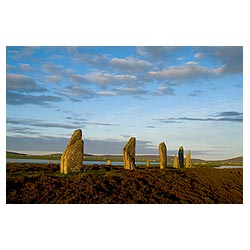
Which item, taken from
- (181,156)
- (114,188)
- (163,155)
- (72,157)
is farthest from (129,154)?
(181,156)

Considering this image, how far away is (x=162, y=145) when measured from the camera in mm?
13508

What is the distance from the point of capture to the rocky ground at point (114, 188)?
8469mm

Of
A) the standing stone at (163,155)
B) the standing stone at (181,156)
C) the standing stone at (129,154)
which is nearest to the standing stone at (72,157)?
the standing stone at (129,154)

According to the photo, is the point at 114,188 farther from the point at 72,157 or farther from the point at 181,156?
the point at 181,156

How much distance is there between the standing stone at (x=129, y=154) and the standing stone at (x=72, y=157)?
6.64 feet

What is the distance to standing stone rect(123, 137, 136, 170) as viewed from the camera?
38.6ft

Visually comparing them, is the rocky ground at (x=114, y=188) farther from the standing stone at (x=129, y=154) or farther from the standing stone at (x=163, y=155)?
the standing stone at (x=163, y=155)

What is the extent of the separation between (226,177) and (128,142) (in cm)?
351

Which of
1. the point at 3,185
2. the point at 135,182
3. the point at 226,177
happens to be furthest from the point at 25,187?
the point at 226,177

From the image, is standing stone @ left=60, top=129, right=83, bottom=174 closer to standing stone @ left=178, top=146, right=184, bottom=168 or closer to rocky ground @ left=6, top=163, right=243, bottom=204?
rocky ground @ left=6, top=163, right=243, bottom=204

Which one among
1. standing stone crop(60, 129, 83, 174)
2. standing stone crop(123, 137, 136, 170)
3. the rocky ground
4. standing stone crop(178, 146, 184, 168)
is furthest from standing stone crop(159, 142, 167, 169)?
standing stone crop(60, 129, 83, 174)

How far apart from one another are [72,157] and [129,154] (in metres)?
2.41
